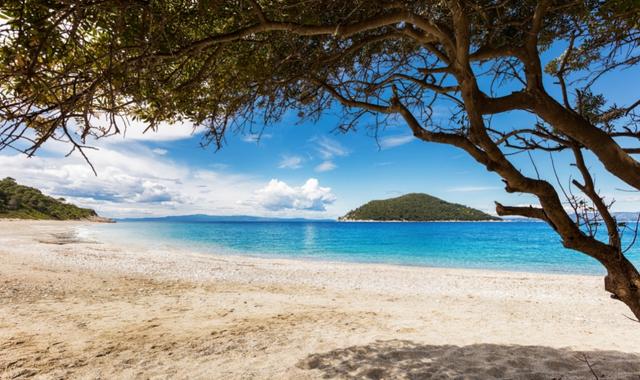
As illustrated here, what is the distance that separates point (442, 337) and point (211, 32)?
6240mm

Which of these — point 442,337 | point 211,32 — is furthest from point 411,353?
point 211,32

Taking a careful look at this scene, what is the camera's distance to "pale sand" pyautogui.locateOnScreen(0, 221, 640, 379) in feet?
16.0

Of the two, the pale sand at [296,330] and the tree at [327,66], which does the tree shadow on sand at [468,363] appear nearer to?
the pale sand at [296,330]

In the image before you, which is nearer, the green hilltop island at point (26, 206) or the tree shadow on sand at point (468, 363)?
the tree shadow on sand at point (468, 363)

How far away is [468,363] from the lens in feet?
16.7

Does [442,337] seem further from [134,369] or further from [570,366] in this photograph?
[134,369]

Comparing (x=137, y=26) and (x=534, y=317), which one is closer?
(x=137, y=26)

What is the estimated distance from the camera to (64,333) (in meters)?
6.10

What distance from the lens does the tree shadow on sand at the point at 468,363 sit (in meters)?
4.67

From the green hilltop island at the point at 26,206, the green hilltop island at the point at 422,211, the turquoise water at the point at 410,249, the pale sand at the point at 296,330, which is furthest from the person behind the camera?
the green hilltop island at the point at 422,211

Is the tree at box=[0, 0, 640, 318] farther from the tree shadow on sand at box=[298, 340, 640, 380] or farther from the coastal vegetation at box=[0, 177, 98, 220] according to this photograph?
the coastal vegetation at box=[0, 177, 98, 220]

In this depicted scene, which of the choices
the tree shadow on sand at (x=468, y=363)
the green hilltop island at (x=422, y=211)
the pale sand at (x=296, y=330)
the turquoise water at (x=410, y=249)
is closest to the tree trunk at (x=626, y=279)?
the tree shadow on sand at (x=468, y=363)

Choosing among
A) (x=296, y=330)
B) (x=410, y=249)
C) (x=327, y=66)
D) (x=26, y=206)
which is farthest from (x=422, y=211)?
(x=327, y=66)

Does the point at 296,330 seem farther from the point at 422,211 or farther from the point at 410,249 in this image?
the point at 422,211
